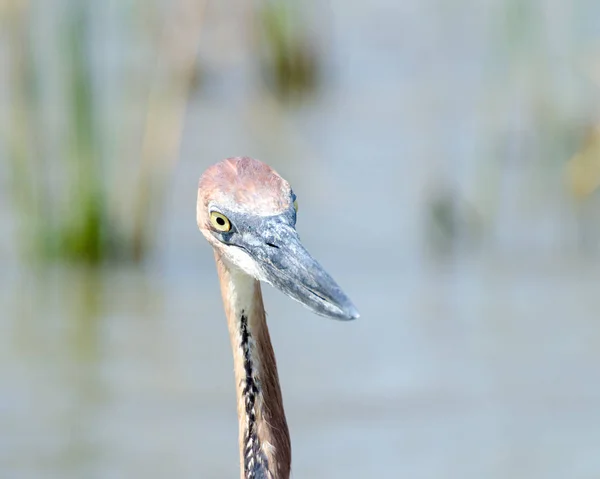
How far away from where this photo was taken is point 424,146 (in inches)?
362

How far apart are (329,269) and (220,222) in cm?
380

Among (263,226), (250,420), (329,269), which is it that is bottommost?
(250,420)

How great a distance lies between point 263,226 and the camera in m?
3.49

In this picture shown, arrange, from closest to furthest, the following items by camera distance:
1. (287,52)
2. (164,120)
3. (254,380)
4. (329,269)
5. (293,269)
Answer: (293,269) → (254,380) → (329,269) → (164,120) → (287,52)

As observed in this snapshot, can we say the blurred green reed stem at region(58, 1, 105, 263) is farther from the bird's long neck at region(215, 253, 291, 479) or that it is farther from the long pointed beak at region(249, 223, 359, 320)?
the long pointed beak at region(249, 223, 359, 320)

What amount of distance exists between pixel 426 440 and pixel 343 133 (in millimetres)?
4364

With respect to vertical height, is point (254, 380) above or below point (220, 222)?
below

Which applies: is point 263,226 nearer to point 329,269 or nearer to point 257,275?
point 257,275

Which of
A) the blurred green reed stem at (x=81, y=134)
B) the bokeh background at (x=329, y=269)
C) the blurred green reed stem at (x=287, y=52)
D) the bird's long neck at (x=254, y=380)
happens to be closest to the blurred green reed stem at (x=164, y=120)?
the bokeh background at (x=329, y=269)

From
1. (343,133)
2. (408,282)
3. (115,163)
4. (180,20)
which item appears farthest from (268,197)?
(343,133)

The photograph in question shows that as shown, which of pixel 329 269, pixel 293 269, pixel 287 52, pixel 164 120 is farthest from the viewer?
pixel 287 52

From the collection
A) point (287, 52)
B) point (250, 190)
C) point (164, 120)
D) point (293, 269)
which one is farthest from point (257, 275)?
point (287, 52)

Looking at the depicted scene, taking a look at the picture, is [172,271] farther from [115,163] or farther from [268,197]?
[268,197]

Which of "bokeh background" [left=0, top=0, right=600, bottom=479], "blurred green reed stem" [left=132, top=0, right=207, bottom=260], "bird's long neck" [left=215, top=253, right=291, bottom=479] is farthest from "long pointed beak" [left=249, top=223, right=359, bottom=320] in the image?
"blurred green reed stem" [left=132, top=0, right=207, bottom=260]
